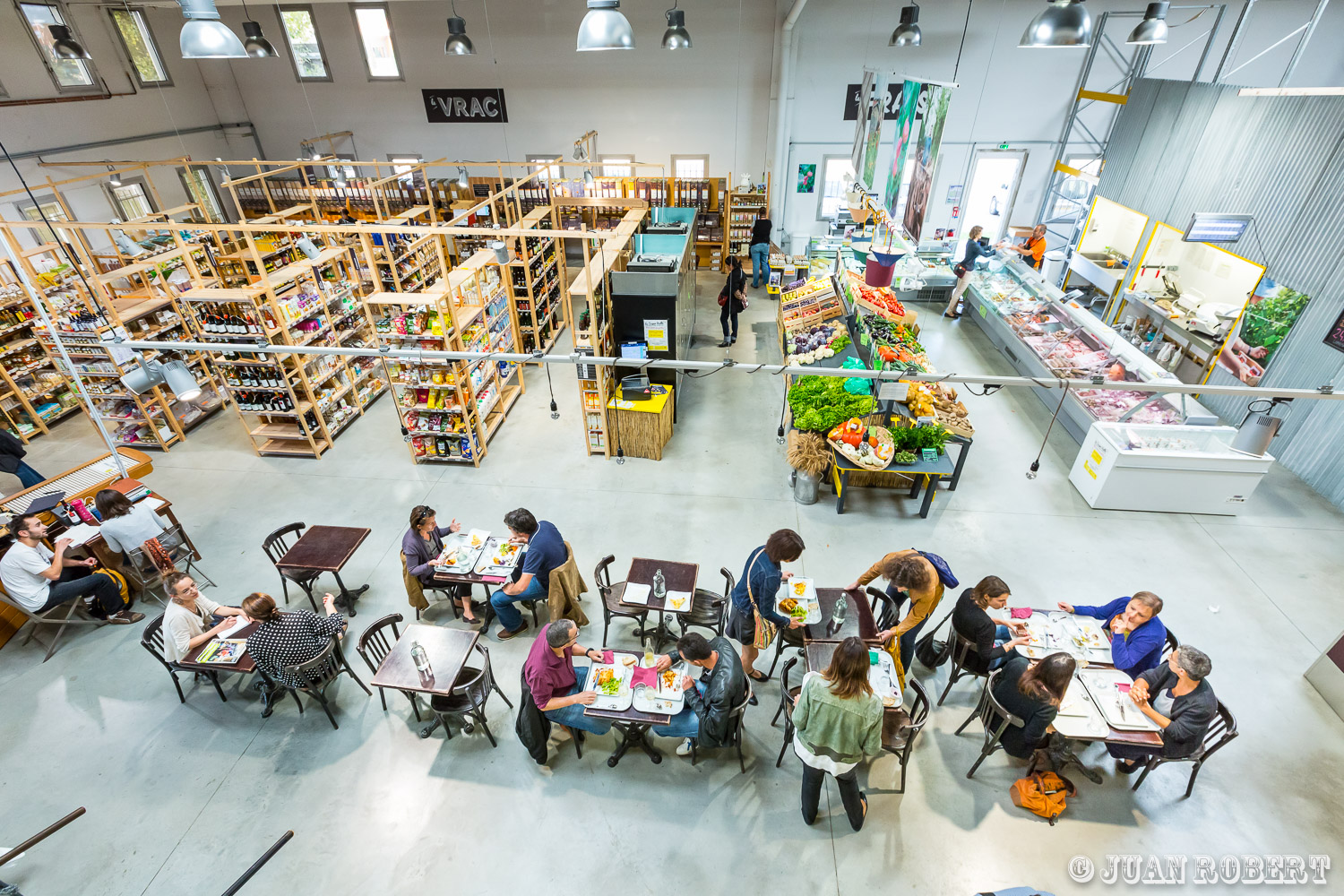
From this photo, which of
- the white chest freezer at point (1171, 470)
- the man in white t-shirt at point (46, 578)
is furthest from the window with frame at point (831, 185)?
the man in white t-shirt at point (46, 578)

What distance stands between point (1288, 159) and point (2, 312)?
1860cm

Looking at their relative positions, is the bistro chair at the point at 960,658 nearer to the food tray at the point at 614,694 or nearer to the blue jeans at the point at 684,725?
the blue jeans at the point at 684,725

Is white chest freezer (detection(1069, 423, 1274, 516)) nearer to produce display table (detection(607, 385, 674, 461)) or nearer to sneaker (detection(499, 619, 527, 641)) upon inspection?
produce display table (detection(607, 385, 674, 461))

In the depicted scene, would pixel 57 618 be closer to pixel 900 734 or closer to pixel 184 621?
pixel 184 621

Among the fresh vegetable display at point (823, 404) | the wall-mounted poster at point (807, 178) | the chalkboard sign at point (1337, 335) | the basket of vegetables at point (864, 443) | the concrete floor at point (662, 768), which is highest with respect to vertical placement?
the wall-mounted poster at point (807, 178)

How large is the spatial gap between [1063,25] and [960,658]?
636 centimetres

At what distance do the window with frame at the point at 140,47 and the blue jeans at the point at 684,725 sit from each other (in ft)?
61.0

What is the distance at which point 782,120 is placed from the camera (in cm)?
1370

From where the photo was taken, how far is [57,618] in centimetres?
590

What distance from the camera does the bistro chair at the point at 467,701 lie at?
470 cm

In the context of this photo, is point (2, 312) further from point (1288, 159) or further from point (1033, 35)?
point (1288, 159)

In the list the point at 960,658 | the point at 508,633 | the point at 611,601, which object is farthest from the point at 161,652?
the point at 960,658

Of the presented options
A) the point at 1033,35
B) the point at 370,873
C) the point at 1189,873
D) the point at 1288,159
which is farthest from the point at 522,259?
the point at 1288,159

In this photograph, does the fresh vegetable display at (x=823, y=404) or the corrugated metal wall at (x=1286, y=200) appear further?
the corrugated metal wall at (x=1286, y=200)
